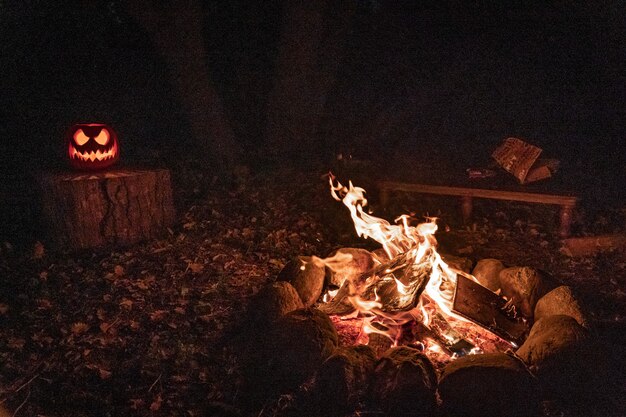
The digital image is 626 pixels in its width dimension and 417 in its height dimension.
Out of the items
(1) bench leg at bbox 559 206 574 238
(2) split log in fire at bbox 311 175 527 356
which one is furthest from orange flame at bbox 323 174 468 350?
(1) bench leg at bbox 559 206 574 238

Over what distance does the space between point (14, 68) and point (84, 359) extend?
7.37 metres

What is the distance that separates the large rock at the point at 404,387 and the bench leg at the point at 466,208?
10.4 ft

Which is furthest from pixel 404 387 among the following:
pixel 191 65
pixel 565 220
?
pixel 191 65

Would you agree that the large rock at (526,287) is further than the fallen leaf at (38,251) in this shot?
No

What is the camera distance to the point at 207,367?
3977 millimetres

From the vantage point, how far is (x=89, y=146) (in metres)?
5.78

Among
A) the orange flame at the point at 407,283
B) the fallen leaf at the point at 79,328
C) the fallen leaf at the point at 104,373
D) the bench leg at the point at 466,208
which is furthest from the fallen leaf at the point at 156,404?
the bench leg at the point at 466,208

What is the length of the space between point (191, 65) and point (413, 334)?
15.3ft

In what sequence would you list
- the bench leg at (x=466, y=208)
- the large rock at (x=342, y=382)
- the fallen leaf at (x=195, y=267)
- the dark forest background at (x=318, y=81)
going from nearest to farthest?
the large rock at (x=342, y=382)
the fallen leaf at (x=195, y=267)
the bench leg at (x=466, y=208)
the dark forest background at (x=318, y=81)

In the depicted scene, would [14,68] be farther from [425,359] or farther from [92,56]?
[425,359]

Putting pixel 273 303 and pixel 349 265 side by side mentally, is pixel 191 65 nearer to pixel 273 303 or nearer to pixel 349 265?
pixel 349 265

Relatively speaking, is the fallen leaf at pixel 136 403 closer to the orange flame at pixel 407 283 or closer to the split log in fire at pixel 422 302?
the split log in fire at pixel 422 302

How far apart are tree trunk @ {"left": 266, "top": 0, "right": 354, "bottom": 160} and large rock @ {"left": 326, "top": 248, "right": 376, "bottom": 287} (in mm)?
3266

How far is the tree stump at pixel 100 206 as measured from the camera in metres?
5.52
